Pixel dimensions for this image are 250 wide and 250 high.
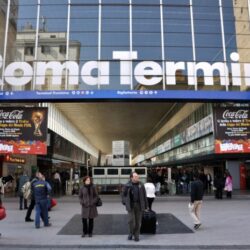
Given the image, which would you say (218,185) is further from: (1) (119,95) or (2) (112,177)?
(2) (112,177)

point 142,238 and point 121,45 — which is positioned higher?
point 121,45

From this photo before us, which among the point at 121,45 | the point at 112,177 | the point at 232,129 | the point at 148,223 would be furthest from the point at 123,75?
the point at 148,223

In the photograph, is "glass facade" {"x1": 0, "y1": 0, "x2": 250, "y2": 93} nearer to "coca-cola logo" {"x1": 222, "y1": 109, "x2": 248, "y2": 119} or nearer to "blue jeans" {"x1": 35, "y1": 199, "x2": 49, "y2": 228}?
"coca-cola logo" {"x1": 222, "y1": 109, "x2": 248, "y2": 119}

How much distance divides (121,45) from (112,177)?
1197cm

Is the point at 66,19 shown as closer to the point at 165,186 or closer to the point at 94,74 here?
the point at 94,74

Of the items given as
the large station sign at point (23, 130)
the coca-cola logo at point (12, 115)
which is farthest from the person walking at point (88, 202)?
the coca-cola logo at point (12, 115)

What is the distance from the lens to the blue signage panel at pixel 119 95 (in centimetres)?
2525

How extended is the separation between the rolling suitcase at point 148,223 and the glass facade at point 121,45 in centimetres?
1547

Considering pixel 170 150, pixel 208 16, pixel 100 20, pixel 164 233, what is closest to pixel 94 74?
pixel 100 20

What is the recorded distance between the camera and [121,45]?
2738cm

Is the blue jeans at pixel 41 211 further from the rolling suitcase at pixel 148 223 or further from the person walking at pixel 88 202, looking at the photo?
the rolling suitcase at pixel 148 223

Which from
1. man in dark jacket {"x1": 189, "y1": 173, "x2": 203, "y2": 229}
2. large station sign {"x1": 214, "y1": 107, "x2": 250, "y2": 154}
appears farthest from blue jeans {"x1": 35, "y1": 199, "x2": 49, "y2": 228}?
large station sign {"x1": 214, "y1": 107, "x2": 250, "y2": 154}

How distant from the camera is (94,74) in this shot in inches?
1047

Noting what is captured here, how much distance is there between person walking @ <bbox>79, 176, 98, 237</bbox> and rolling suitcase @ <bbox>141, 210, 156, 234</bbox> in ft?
4.56
